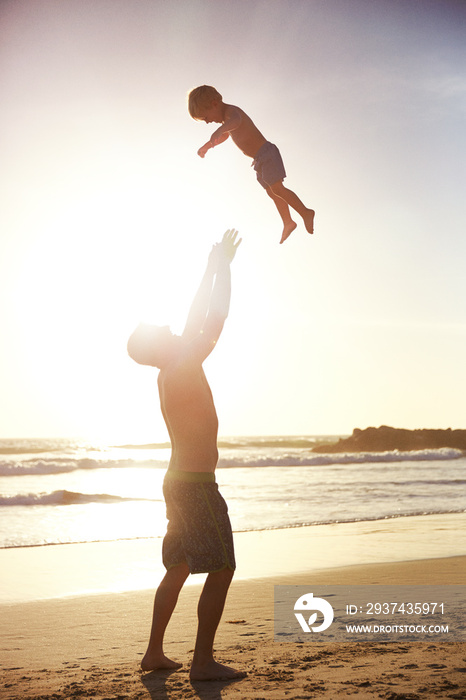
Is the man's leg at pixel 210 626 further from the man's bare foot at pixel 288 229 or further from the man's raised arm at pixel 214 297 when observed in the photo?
the man's bare foot at pixel 288 229

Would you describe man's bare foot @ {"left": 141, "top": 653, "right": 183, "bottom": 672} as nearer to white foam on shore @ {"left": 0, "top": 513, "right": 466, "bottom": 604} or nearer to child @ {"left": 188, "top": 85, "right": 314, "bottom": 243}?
child @ {"left": 188, "top": 85, "right": 314, "bottom": 243}

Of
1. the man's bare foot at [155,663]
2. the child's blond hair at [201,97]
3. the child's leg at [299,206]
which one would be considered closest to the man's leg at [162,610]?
the man's bare foot at [155,663]

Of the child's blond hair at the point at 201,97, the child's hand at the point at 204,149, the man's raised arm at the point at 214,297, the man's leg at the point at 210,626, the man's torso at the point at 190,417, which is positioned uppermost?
the child's blond hair at the point at 201,97

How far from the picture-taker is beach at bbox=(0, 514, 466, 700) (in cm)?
388

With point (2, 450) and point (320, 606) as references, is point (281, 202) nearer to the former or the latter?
point (320, 606)

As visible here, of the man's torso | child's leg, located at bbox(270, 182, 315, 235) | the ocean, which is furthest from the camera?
the ocean

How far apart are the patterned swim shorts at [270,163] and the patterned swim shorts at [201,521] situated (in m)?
1.82

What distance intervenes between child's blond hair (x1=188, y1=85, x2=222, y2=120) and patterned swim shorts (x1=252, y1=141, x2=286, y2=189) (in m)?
0.42

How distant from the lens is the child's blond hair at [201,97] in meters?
4.13

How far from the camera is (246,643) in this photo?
5176 mm

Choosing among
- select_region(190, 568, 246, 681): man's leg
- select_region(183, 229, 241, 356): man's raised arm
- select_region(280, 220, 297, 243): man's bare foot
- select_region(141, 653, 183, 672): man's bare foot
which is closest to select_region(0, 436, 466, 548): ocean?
select_region(141, 653, 183, 672): man's bare foot

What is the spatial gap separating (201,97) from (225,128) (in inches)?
8.7

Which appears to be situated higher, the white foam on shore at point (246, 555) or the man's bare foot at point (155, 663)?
the man's bare foot at point (155, 663)

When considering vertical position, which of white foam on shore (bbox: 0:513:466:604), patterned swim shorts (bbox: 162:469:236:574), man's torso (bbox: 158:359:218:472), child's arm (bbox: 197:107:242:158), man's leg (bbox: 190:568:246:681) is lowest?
white foam on shore (bbox: 0:513:466:604)
